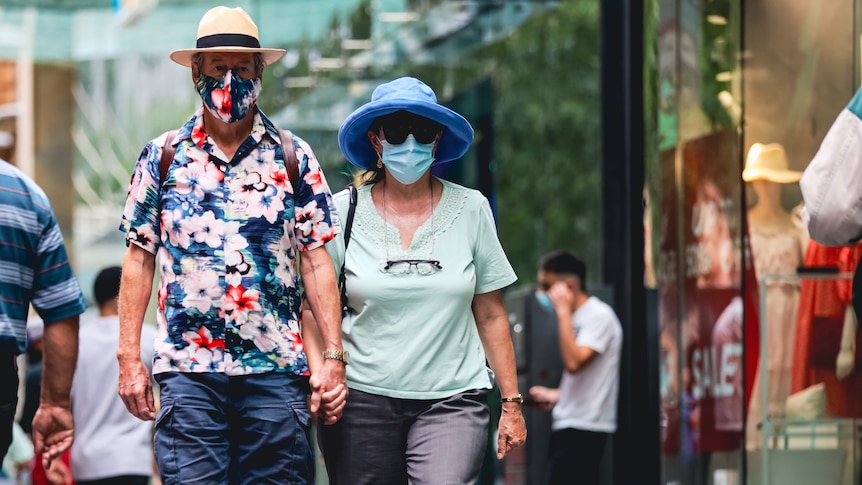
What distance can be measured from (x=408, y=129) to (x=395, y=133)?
48 millimetres

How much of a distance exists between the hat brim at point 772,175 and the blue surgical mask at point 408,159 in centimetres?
262

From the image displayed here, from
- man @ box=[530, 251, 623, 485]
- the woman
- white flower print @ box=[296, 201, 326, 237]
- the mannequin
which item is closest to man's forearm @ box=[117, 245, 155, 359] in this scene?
white flower print @ box=[296, 201, 326, 237]

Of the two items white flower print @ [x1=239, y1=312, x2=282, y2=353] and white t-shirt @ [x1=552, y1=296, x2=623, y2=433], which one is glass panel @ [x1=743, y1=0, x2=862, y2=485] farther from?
white flower print @ [x1=239, y1=312, x2=282, y2=353]

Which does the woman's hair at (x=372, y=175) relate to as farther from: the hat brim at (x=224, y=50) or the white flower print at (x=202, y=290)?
the white flower print at (x=202, y=290)

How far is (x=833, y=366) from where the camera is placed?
7.39 meters

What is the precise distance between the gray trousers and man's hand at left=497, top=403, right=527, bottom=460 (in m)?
0.10

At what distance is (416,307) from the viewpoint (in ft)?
18.2

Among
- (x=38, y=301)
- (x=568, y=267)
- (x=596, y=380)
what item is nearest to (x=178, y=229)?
(x=38, y=301)

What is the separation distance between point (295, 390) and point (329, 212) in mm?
608

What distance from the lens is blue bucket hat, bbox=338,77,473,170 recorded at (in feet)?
18.7

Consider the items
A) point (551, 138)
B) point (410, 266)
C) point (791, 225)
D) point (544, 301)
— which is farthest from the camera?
point (551, 138)

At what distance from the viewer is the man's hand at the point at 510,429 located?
18.5 ft

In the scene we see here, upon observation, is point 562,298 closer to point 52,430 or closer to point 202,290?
point 52,430

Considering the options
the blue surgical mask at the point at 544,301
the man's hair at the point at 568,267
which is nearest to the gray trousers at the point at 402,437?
the man's hair at the point at 568,267
